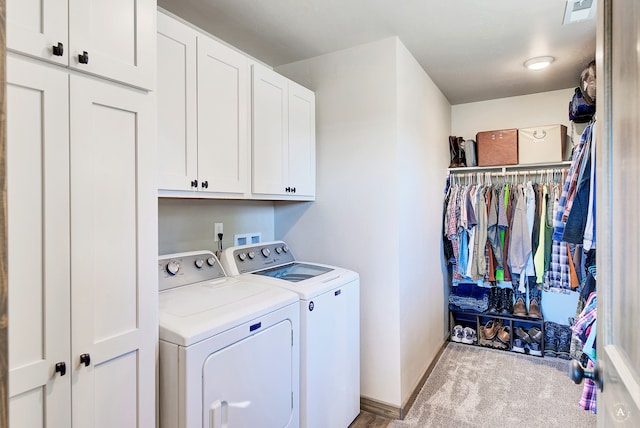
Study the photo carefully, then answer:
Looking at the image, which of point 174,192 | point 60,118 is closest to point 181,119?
point 174,192

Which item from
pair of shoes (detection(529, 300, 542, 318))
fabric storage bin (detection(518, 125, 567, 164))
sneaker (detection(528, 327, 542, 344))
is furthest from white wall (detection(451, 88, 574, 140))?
sneaker (detection(528, 327, 542, 344))

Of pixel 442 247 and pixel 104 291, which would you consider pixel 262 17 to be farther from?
pixel 442 247

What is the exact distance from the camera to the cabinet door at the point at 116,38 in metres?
1.08

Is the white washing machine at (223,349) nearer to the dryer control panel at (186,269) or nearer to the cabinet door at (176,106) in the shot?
the dryer control panel at (186,269)

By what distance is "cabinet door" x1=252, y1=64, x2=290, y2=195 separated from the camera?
2102mm

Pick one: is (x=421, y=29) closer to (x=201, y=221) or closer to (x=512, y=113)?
(x=201, y=221)

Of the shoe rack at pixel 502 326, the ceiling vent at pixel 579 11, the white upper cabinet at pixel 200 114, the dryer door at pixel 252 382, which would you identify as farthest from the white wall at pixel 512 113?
the dryer door at pixel 252 382

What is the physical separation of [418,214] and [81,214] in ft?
7.37

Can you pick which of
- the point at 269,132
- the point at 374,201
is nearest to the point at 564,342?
the point at 374,201

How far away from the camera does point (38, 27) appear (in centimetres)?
99

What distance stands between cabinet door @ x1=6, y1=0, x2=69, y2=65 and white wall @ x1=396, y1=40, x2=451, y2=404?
6.00 ft

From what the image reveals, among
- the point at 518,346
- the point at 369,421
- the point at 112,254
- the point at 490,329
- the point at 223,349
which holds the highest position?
the point at 112,254

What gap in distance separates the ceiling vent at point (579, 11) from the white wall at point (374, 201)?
93cm

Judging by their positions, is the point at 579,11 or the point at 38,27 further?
the point at 579,11
